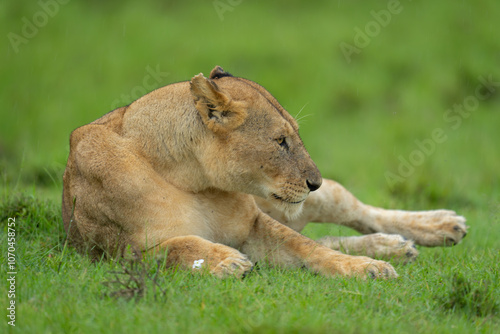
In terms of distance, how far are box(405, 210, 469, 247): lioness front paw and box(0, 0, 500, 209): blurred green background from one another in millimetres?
5178

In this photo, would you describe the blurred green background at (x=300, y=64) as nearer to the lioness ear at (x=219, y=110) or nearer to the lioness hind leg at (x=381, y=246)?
the lioness hind leg at (x=381, y=246)

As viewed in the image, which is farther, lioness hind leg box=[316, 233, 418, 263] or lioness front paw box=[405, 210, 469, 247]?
lioness front paw box=[405, 210, 469, 247]

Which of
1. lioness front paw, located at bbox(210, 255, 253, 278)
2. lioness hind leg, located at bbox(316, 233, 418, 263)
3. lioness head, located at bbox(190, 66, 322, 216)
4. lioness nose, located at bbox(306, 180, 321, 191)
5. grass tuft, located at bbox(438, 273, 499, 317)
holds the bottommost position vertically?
lioness hind leg, located at bbox(316, 233, 418, 263)

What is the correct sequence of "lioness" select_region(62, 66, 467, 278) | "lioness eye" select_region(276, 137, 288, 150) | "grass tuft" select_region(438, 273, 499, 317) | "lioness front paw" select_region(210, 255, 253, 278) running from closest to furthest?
"grass tuft" select_region(438, 273, 499, 317), "lioness front paw" select_region(210, 255, 253, 278), "lioness" select_region(62, 66, 467, 278), "lioness eye" select_region(276, 137, 288, 150)

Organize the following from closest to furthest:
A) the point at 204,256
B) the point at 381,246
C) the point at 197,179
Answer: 1. the point at 204,256
2. the point at 197,179
3. the point at 381,246

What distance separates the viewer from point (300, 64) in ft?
41.1

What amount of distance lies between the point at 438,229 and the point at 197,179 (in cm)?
214

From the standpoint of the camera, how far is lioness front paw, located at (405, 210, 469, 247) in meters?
5.06

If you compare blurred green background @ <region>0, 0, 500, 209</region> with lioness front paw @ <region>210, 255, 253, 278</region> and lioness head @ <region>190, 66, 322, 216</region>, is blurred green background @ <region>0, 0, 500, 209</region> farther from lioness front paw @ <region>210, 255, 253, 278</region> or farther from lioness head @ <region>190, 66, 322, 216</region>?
lioness front paw @ <region>210, 255, 253, 278</region>

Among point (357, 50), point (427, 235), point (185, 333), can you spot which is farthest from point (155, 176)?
point (357, 50)

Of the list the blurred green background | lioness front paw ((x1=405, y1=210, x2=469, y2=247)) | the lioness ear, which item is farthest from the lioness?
the blurred green background

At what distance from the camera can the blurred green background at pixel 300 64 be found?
11477 mm

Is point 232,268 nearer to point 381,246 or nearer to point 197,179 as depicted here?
point 197,179

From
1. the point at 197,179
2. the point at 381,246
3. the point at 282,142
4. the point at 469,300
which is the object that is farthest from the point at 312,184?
the point at 469,300
